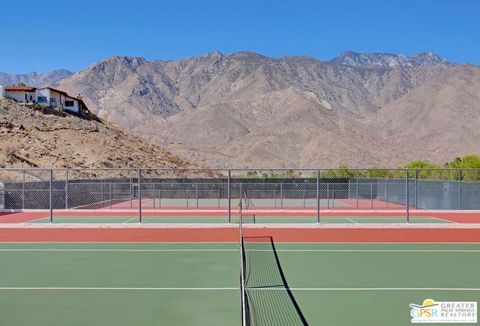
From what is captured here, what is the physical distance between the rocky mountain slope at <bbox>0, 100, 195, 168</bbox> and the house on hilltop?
5.74 meters

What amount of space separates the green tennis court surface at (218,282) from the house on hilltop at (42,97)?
80.9m

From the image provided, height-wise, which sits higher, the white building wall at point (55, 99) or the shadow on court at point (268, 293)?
the white building wall at point (55, 99)

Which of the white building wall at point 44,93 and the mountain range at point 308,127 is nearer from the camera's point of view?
the white building wall at point 44,93

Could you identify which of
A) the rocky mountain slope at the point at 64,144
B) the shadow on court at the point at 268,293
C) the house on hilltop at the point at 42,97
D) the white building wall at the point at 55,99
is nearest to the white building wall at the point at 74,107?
the house on hilltop at the point at 42,97

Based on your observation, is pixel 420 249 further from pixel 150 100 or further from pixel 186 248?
pixel 150 100

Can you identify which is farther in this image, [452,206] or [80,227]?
[452,206]

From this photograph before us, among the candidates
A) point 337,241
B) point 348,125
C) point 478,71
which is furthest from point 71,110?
point 478,71

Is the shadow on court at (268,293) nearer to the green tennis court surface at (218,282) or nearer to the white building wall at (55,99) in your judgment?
the green tennis court surface at (218,282)

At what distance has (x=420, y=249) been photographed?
18.5 metres

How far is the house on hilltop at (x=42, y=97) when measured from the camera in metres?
Result: 94.6

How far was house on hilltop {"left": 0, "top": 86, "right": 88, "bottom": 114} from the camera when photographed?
94562mm

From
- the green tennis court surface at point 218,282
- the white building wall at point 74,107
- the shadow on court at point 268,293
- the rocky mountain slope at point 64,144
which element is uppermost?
the white building wall at point 74,107

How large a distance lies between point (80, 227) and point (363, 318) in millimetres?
17536

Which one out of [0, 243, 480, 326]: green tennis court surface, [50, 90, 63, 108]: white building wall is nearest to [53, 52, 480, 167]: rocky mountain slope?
[50, 90, 63, 108]: white building wall
